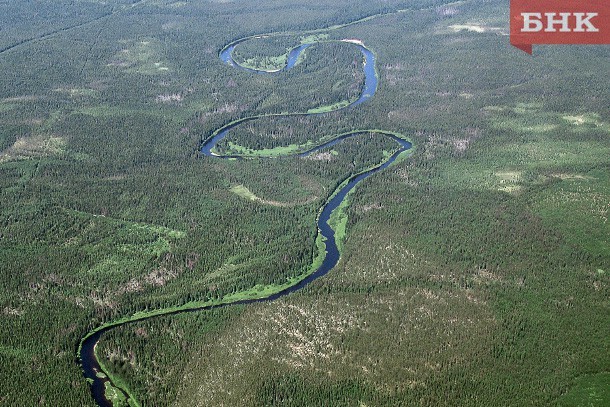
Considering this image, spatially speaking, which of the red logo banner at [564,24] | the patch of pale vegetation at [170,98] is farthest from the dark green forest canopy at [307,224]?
the red logo banner at [564,24]

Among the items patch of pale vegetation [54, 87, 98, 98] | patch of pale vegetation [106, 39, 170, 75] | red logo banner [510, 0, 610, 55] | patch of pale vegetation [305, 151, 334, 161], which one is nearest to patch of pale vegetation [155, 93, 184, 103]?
patch of pale vegetation [54, 87, 98, 98]

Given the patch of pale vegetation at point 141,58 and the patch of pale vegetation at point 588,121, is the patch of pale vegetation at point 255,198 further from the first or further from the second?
the patch of pale vegetation at point 141,58

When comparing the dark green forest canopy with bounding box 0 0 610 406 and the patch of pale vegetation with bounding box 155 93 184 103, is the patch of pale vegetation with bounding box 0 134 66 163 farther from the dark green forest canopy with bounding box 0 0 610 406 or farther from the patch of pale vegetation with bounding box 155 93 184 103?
the patch of pale vegetation with bounding box 155 93 184 103

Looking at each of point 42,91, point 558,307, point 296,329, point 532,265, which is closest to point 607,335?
point 558,307

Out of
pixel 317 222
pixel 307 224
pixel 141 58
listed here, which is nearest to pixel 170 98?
pixel 141 58

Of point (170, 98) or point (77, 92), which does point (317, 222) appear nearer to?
point (170, 98)

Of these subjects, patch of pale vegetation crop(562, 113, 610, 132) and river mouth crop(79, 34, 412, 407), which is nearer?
river mouth crop(79, 34, 412, 407)
